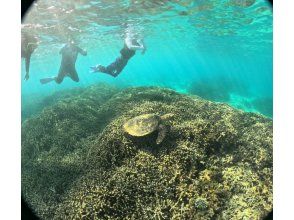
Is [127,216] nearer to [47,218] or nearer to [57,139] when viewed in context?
[47,218]

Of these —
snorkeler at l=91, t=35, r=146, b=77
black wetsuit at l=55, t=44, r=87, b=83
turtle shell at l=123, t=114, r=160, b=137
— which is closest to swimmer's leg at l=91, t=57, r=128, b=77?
snorkeler at l=91, t=35, r=146, b=77

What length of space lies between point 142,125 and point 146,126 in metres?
0.16

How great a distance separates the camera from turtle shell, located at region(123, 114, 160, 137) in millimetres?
8719

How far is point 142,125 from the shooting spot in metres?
8.91

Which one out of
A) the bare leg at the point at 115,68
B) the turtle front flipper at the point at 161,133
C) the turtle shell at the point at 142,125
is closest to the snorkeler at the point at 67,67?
the bare leg at the point at 115,68

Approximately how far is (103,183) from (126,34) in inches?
1030

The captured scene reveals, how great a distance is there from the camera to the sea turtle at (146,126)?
8711 millimetres

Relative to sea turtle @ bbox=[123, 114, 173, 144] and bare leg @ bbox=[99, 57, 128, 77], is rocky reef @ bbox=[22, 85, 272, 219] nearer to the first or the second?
sea turtle @ bbox=[123, 114, 173, 144]

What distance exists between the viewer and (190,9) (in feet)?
75.7

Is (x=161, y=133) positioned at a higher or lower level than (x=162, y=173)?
higher

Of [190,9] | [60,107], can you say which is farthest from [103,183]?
[190,9]

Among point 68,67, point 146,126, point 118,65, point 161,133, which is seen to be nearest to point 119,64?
point 118,65

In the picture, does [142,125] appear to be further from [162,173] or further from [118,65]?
[118,65]

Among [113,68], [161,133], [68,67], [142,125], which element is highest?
[142,125]
